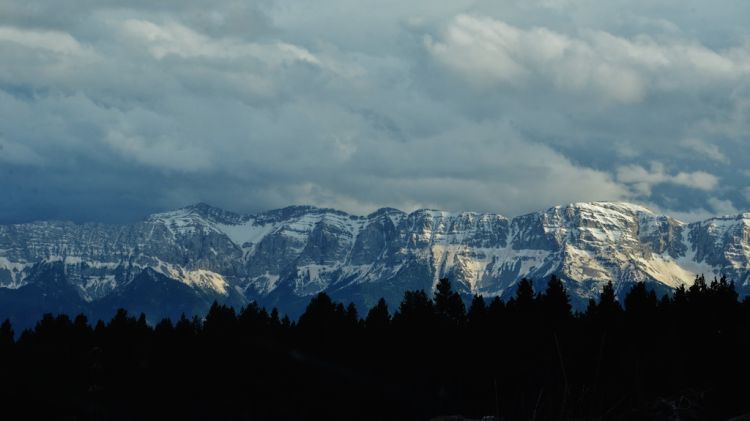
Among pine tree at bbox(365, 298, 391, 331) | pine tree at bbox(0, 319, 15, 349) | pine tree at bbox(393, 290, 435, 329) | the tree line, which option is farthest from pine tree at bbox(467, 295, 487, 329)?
pine tree at bbox(0, 319, 15, 349)

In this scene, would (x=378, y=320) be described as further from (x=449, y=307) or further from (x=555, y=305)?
(x=555, y=305)

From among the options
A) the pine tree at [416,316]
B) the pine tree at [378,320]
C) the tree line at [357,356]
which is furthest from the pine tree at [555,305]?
the pine tree at [378,320]

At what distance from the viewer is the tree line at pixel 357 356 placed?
114750mm

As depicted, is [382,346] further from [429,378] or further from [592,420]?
[592,420]

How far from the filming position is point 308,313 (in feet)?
493

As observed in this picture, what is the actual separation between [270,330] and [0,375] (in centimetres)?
3298

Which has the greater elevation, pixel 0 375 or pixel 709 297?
pixel 709 297

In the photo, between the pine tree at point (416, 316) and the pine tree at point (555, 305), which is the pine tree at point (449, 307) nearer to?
the pine tree at point (416, 316)

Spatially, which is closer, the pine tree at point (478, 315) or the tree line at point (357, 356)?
the tree line at point (357, 356)

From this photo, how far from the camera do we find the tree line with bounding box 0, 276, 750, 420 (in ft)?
376

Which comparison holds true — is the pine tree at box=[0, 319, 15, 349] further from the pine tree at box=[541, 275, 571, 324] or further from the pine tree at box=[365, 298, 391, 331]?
the pine tree at box=[541, 275, 571, 324]

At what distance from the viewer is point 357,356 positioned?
454 feet

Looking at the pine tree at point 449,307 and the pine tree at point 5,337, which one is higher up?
the pine tree at point 449,307

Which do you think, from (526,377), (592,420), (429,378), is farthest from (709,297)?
(592,420)
